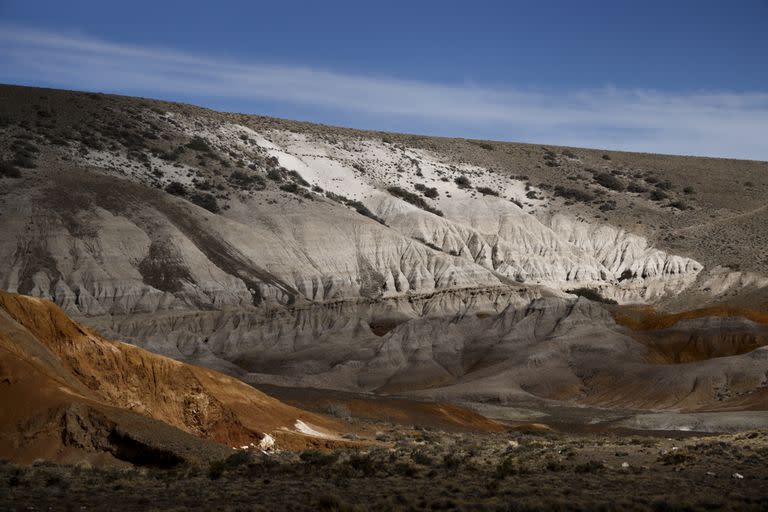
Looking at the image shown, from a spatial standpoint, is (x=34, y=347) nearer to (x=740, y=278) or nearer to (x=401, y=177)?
(x=740, y=278)

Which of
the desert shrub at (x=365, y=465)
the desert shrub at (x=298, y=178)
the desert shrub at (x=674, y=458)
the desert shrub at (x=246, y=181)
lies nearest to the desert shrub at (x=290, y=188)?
the desert shrub at (x=246, y=181)

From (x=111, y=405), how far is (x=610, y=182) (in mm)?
110977

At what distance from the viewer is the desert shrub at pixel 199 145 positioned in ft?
372

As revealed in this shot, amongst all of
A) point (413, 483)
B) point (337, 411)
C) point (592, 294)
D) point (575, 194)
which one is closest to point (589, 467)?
point (413, 483)

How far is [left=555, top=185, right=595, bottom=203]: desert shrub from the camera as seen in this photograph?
127 m

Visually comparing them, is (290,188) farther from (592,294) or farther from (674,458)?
(674,458)

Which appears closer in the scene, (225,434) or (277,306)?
(225,434)

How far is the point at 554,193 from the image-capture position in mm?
128375

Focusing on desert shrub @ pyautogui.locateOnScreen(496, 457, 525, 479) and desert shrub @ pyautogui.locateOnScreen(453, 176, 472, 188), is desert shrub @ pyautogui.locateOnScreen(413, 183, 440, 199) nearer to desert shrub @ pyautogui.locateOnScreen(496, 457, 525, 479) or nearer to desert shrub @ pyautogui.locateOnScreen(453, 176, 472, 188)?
desert shrub @ pyautogui.locateOnScreen(453, 176, 472, 188)

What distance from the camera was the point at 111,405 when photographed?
1087 inches

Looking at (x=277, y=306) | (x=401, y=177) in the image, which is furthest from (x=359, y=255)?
(x=401, y=177)

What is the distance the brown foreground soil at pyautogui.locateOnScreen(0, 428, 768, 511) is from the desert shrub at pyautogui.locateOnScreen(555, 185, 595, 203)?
97.6 meters

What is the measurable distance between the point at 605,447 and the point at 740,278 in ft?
243

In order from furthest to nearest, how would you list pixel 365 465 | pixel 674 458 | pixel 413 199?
pixel 413 199 < pixel 674 458 < pixel 365 465
